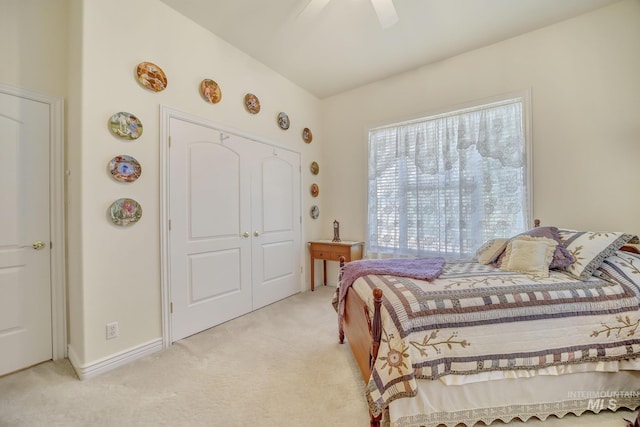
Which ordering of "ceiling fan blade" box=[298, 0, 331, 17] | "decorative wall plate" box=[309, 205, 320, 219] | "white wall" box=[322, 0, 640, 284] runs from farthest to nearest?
"decorative wall plate" box=[309, 205, 320, 219] → "white wall" box=[322, 0, 640, 284] → "ceiling fan blade" box=[298, 0, 331, 17]

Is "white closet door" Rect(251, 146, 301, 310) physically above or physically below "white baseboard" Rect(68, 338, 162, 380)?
above

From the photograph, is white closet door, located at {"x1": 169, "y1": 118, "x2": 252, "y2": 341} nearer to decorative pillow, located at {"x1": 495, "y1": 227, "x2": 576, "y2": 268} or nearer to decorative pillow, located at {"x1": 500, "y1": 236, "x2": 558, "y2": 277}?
decorative pillow, located at {"x1": 500, "y1": 236, "x2": 558, "y2": 277}

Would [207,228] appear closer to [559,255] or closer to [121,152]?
[121,152]

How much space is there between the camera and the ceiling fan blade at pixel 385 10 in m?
1.77

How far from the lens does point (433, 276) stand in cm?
159

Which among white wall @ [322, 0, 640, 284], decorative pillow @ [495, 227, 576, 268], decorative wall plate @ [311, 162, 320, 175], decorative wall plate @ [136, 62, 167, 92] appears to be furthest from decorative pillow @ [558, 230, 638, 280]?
decorative wall plate @ [136, 62, 167, 92]

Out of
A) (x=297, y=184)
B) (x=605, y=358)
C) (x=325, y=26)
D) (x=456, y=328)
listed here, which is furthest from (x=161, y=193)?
(x=605, y=358)

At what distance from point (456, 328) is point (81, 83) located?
2787 millimetres

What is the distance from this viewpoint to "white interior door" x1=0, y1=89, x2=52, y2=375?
179 centimetres

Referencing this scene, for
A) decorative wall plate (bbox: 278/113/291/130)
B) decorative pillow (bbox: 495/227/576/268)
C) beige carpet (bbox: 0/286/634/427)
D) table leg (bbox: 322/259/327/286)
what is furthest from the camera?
table leg (bbox: 322/259/327/286)

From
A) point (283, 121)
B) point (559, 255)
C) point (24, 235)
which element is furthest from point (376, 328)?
point (283, 121)

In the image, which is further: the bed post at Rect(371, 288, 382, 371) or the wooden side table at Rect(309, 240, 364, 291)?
the wooden side table at Rect(309, 240, 364, 291)

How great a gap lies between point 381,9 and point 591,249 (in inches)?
83.8

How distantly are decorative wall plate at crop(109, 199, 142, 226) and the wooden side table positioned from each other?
214cm
